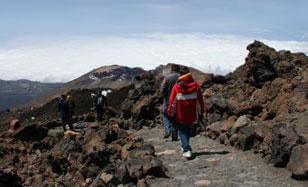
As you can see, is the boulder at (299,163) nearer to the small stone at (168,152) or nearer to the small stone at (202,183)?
the small stone at (202,183)

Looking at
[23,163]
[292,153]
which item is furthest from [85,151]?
[292,153]

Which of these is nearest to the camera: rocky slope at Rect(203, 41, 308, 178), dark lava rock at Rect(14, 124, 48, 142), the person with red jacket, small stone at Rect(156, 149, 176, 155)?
rocky slope at Rect(203, 41, 308, 178)

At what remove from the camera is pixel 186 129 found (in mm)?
16953

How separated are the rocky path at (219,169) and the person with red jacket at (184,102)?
40.5 inches

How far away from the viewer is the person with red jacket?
1677cm

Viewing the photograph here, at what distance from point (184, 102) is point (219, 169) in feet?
7.85

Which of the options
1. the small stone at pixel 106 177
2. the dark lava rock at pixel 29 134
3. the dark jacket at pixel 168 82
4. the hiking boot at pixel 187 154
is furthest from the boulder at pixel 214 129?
the dark lava rock at pixel 29 134

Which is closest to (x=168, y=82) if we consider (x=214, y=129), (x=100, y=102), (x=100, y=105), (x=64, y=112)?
(x=214, y=129)

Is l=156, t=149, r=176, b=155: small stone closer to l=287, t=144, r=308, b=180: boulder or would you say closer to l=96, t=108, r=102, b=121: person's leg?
l=287, t=144, r=308, b=180: boulder

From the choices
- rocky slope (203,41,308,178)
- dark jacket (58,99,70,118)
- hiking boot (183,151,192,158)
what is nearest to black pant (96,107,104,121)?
dark jacket (58,99,70,118)

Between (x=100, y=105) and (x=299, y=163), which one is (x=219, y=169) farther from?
(x=100, y=105)

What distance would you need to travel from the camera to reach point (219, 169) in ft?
51.5

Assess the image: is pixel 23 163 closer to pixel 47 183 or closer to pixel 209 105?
pixel 47 183

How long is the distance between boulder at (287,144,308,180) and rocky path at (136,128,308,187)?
18 centimetres
